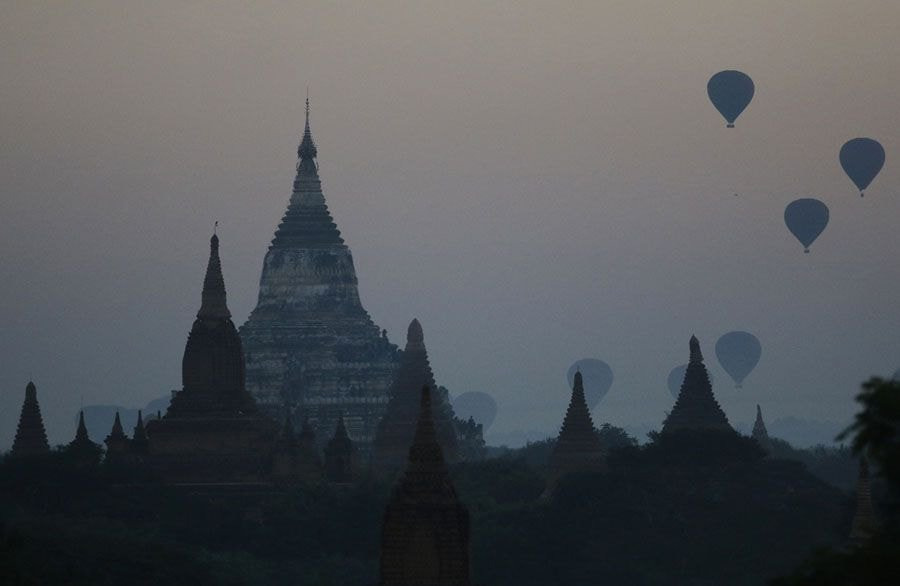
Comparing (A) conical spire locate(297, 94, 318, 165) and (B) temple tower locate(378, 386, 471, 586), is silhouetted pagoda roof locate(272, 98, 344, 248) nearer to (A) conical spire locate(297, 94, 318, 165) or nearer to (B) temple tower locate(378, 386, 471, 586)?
(A) conical spire locate(297, 94, 318, 165)

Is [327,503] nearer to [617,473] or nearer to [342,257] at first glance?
[617,473]

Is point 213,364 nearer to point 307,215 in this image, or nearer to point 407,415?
point 407,415

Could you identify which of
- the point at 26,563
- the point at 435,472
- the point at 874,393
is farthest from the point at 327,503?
the point at 874,393

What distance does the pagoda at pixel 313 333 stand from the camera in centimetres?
17950

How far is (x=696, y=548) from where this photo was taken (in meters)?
119

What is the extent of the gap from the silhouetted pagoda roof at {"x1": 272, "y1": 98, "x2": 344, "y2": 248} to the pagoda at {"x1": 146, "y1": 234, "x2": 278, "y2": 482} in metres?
44.3

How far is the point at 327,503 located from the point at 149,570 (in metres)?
31.4

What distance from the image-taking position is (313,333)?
184875 mm

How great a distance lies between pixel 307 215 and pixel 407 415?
30407 millimetres

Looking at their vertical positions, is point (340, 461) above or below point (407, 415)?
below

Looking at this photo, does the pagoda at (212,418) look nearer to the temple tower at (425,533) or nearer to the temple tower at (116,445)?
the temple tower at (116,445)

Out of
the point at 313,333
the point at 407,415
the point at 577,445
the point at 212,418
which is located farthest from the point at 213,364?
the point at 313,333

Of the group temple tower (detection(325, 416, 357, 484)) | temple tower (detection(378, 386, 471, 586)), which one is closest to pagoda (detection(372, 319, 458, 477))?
temple tower (detection(325, 416, 357, 484))

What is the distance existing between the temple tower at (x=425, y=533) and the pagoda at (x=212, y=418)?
61323 millimetres
